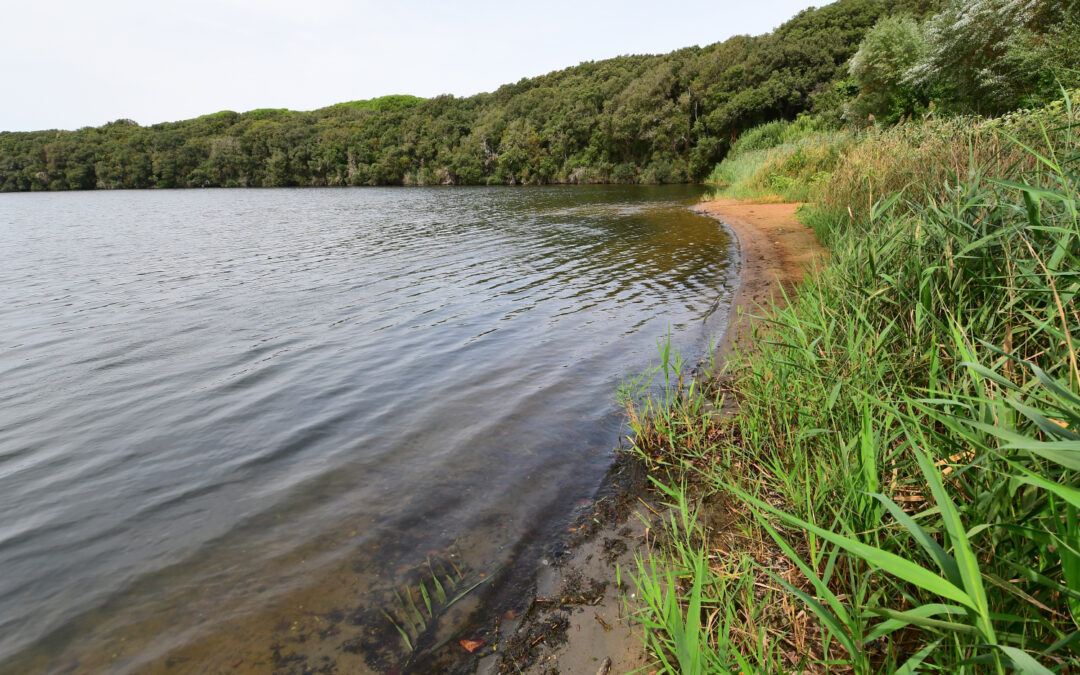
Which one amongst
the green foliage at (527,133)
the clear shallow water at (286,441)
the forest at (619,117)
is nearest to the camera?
the clear shallow water at (286,441)

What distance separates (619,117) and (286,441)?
56.5m

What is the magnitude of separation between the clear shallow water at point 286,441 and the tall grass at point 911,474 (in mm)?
1370

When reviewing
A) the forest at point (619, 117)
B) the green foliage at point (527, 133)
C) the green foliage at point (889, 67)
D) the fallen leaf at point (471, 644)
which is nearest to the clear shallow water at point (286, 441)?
the fallen leaf at point (471, 644)

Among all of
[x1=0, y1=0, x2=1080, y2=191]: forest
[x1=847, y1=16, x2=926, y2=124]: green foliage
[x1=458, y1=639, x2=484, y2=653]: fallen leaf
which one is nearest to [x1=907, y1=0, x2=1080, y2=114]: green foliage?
[x1=0, y1=0, x2=1080, y2=191]: forest

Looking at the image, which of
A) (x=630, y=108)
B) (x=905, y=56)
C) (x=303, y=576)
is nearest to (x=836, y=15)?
(x=630, y=108)

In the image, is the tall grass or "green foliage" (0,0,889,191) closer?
the tall grass

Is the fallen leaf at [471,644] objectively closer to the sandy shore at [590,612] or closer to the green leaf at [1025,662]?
the sandy shore at [590,612]

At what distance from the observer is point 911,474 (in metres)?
2.62

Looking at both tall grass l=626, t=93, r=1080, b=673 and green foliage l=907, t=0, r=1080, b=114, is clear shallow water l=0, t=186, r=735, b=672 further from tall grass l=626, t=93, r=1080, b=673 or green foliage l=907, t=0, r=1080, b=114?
green foliage l=907, t=0, r=1080, b=114

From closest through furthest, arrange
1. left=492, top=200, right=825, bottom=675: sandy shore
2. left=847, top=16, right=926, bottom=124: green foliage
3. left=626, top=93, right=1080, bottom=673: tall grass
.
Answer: left=626, top=93, right=1080, bottom=673: tall grass < left=492, top=200, right=825, bottom=675: sandy shore < left=847, top=16, right=926, bottom=124: green foliage

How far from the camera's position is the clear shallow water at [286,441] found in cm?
332

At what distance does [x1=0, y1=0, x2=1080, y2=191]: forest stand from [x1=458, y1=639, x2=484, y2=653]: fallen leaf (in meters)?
14.9

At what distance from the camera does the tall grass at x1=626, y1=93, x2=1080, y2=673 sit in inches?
57.6

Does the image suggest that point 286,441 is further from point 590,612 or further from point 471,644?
point 590,612
